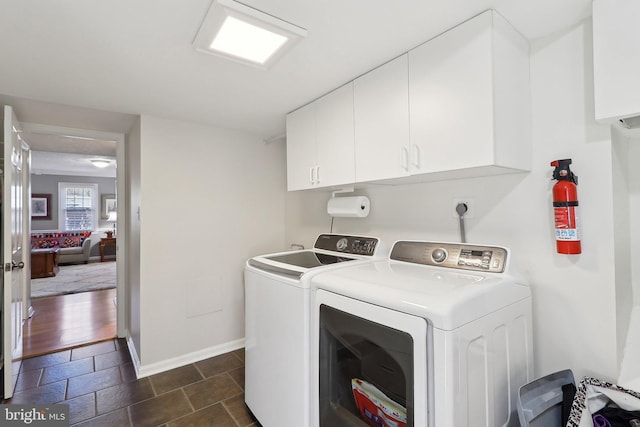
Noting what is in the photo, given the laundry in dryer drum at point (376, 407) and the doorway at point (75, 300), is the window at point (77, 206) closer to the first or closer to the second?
the doorway at point (75, 300)

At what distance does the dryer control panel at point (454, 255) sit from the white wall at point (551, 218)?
4.9 inches

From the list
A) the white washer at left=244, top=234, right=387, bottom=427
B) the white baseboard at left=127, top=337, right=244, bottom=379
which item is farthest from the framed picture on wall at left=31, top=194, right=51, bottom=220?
the white washer at left=244, top=234, right=387, bottom=427

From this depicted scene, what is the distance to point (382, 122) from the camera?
165 cm

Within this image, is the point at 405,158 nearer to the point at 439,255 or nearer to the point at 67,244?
the point at 439,255

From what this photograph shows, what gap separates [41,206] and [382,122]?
9.46m

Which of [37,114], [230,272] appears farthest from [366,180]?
[37,114]

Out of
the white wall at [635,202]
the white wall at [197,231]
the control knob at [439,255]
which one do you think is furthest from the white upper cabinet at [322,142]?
the white wall at [635,202]

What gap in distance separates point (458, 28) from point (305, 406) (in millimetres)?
1842

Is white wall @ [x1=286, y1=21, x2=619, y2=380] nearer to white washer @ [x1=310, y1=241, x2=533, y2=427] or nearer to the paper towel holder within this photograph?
white washer @ [x1=310, y1=241, x2=533, y2=427]

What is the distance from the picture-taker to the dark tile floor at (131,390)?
1.97 m

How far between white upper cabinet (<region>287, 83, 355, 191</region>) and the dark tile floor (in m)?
1.59

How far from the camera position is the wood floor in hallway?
304 centimetres

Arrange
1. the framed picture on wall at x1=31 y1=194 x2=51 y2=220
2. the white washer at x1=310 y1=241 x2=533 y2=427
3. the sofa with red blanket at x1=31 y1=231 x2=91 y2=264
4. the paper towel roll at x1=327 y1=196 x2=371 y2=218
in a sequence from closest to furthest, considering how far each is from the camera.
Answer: the white washer at x1=310 y1=241 x2=533 y2=427 < the paper towel roll at x1=327 y1=196 x2=371 y2=218 < the sofa with red blanket at x1=31 y1=231 x2=91 y2=264 < the framed picture on wall at x1=31 y1=194 x2=51 y2=220

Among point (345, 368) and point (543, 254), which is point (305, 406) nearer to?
point (345, 368)
